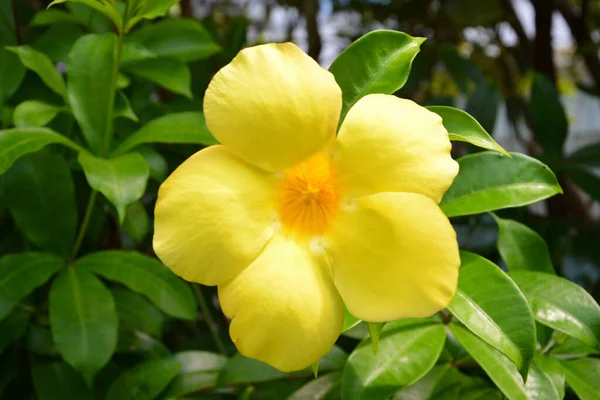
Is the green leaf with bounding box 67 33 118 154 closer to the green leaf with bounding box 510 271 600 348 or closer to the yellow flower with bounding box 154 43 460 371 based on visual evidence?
the yellow flower with bounding box 154 43 460 371

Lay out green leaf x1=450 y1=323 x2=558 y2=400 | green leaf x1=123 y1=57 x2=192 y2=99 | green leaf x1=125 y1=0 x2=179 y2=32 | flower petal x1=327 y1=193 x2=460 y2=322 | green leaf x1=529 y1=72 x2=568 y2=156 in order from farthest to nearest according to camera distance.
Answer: green leaf x1=529 y1=72 x2=568 y2=156, green leaf x1=123 y1=57 x2=192 y2=99, green leaf x1=125 y1=0 x2=179 y2=32, green leaf x1=450 y1=323 x2=558 y2=400, flower petal x1=327 y1=193 x2=460 y2=322

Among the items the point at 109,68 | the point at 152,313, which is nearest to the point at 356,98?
the point at 109,68

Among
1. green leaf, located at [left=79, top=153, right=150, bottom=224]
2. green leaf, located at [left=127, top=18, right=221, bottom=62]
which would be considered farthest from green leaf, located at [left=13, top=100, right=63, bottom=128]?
green leaf, located at [left=127, top=18, right=221, bottom=62]

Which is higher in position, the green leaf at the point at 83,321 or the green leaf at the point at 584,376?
the green leaf at the point at 584,376

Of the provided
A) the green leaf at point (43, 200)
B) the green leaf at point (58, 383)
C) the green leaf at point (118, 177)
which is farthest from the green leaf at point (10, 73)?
the green leaf at point (58, 383)

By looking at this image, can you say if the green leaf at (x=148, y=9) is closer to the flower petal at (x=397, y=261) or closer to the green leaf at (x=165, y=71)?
the green leaf at (x=165, y=71)

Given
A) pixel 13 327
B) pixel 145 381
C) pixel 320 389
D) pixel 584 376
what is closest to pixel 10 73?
pixel 13 327

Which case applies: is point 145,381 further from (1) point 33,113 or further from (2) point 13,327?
(1) point 33,113
